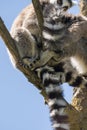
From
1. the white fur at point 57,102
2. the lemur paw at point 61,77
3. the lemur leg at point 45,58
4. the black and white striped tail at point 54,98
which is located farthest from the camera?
the lemur leg at point 45,58

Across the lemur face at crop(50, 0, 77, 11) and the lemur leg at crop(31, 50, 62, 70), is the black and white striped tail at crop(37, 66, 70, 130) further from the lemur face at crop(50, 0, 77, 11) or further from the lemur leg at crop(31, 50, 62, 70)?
the lemur face at crop(50, 0, 77, 11)

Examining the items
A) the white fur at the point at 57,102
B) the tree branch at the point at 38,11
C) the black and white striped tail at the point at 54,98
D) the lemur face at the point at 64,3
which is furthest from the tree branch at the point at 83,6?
the white fur at the point at 57,102

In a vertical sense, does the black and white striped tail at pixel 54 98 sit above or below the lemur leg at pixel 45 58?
above

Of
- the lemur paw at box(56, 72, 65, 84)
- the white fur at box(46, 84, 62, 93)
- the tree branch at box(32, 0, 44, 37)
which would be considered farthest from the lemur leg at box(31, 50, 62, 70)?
the tree branch at box(32, 0, 44, 37)

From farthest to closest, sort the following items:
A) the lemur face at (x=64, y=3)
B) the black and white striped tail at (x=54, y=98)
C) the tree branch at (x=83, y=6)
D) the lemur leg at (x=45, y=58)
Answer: the tree branch at (x=83, y=6)
the lemur leg at (x=45, y=58)
the lemur face at (x=64, y=3)
the black and white striped tail at (x=54, y=98)

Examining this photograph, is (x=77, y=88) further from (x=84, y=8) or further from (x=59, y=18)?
(x=84, y=8)

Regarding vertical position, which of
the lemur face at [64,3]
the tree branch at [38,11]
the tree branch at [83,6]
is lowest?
the tree branch at [83,6]

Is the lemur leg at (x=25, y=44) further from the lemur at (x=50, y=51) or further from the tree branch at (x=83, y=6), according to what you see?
the tree branch at (x=83, y=6)

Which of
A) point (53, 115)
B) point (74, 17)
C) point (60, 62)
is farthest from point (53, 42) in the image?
point (53, 115)
